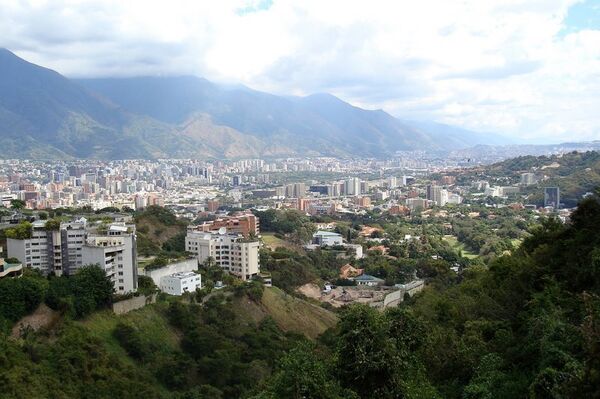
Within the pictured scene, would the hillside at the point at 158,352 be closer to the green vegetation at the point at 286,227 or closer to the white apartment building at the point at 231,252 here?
the white apartment building at the point at 231,252

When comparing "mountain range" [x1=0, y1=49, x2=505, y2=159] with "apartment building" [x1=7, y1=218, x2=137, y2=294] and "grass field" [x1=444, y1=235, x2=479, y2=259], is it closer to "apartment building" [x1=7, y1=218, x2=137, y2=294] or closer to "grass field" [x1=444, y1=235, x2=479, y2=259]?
"grass field" [x1=444, y1=235, x2=479, y2=259]

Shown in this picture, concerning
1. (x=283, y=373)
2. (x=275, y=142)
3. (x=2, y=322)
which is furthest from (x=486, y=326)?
(x=275, y=142)

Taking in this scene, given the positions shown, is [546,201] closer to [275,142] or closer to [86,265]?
[86,265]

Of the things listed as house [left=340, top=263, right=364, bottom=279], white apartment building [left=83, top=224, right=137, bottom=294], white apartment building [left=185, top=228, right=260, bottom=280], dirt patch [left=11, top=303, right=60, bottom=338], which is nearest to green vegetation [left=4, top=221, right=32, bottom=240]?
white apartment building [left=83, top=224, right=137, bottom=294]

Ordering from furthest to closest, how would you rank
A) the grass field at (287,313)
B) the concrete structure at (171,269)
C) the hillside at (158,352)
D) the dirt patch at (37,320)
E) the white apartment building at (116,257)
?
1. the grass field at (287,313)
2. the concrete structure at (171,269)
3. the white apartment building at (116,257)
4. the dirt patch at (37,320)
5. the hillside at (158,352)

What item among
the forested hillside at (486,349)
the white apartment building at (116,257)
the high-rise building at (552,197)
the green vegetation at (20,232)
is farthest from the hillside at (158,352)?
the high-rise building at (552,197)
